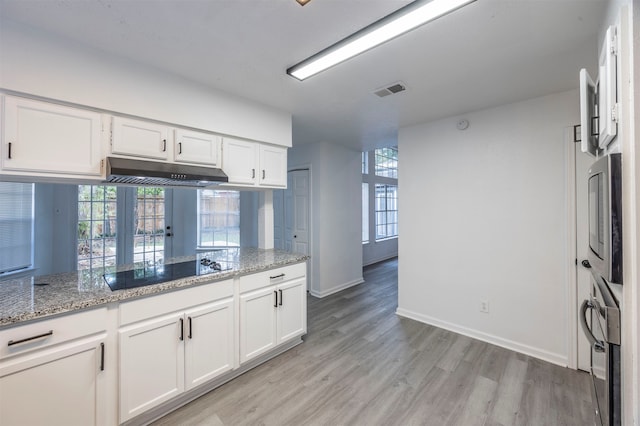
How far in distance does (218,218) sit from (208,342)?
3.52 m

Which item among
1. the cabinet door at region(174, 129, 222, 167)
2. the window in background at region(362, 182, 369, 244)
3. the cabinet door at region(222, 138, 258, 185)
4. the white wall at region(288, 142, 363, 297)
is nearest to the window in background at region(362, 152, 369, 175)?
the window in background at region(362, 182, 369, 244)

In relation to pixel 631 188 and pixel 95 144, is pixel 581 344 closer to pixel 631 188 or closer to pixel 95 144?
pixel 631 188

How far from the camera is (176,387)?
6.16 ft

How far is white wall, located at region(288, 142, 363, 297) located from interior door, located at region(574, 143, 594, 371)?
2.98 meters

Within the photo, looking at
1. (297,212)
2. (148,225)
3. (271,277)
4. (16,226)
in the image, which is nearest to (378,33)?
(271,277)

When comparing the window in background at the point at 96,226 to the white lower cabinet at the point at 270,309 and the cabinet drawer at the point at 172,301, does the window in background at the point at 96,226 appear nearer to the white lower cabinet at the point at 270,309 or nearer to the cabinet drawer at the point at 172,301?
the cabinet drawer at the point at 172,301

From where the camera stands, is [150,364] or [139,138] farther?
[139,138]

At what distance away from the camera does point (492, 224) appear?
2861 mm

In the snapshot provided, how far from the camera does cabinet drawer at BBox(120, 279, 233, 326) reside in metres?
1.70

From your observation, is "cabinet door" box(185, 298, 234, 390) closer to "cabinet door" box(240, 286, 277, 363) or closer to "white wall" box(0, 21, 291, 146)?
"cabinet door" box(240, 286, 277, 363)

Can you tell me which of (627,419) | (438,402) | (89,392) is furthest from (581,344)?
(89,392)

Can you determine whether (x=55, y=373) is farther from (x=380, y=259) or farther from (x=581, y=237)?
(x=380, y=259)

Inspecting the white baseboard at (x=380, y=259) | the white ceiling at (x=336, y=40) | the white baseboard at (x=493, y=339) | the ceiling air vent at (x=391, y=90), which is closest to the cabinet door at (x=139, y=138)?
the white ceiling at (x=336, y=40)

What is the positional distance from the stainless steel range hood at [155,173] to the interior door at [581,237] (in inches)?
123
